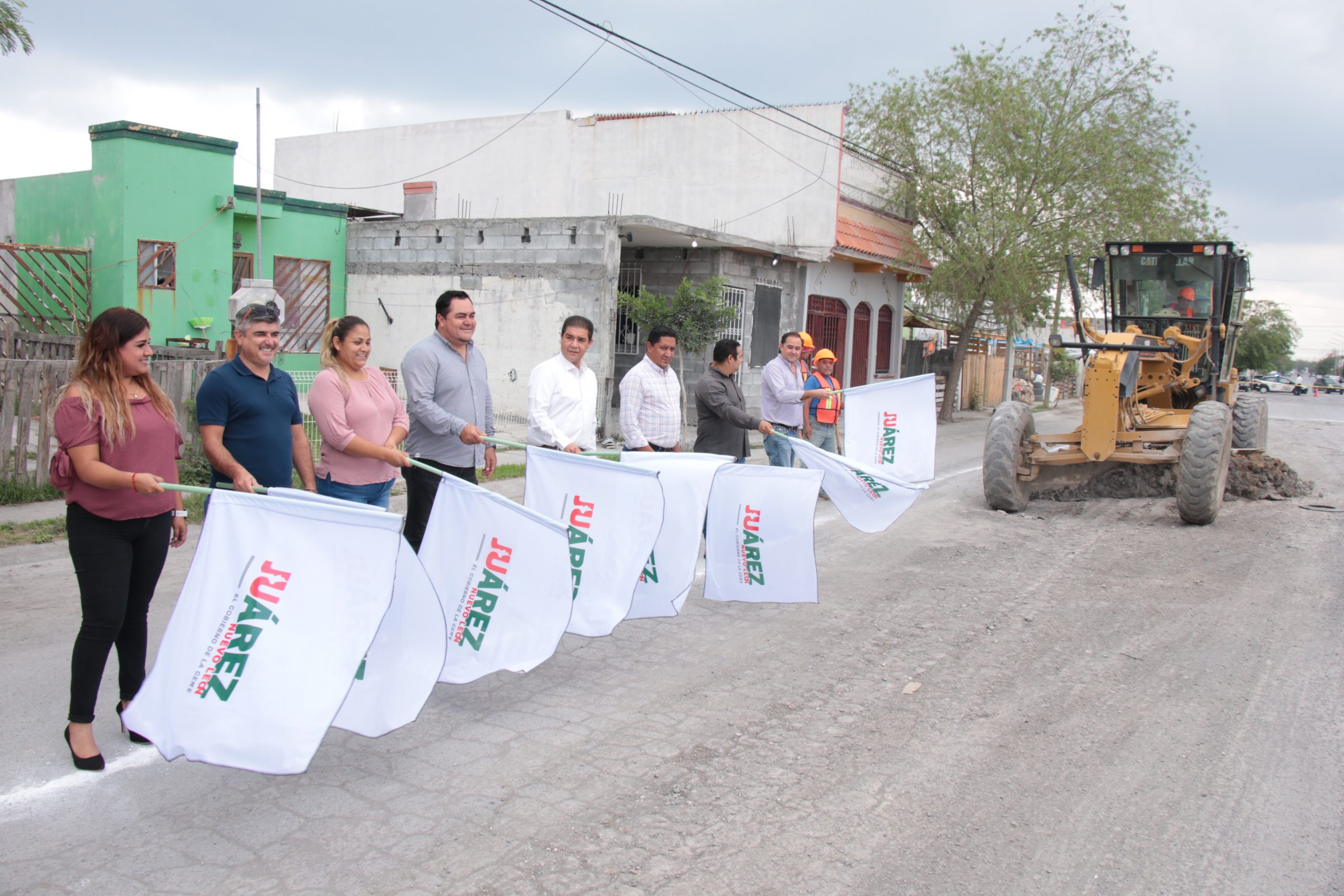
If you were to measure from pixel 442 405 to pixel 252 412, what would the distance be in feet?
3.81

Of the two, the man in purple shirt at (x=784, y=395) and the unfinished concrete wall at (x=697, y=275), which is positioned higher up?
the unfinished concrete wall at (x=697, y=275)

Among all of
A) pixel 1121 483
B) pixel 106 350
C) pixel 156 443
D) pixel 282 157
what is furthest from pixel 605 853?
pixel 282 157

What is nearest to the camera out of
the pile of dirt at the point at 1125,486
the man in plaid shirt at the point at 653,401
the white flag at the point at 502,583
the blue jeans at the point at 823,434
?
the white flag at the point at 502,583

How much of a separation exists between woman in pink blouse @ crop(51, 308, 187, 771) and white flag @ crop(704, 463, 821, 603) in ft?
9.99

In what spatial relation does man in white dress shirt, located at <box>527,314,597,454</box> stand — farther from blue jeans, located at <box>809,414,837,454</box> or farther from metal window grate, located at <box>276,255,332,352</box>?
metal window grate, located at <box>276,255,332,352</box>

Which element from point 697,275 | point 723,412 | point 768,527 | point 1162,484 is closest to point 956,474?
point 1162,484

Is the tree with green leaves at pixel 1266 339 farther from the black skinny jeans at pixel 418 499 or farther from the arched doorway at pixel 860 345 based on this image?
the black skinny jeans at pixel 418 499

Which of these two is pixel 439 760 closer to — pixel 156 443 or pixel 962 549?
pixel 156 443

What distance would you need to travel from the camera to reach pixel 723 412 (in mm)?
6992

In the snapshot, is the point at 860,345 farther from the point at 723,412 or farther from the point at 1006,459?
the point at 723,412

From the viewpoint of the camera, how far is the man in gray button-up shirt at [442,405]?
5.11 m

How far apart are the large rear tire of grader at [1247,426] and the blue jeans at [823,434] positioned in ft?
17.5

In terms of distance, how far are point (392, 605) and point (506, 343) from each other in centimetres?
1324

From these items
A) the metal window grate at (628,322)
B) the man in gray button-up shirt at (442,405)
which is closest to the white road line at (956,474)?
the metal window grate at (628,322)
